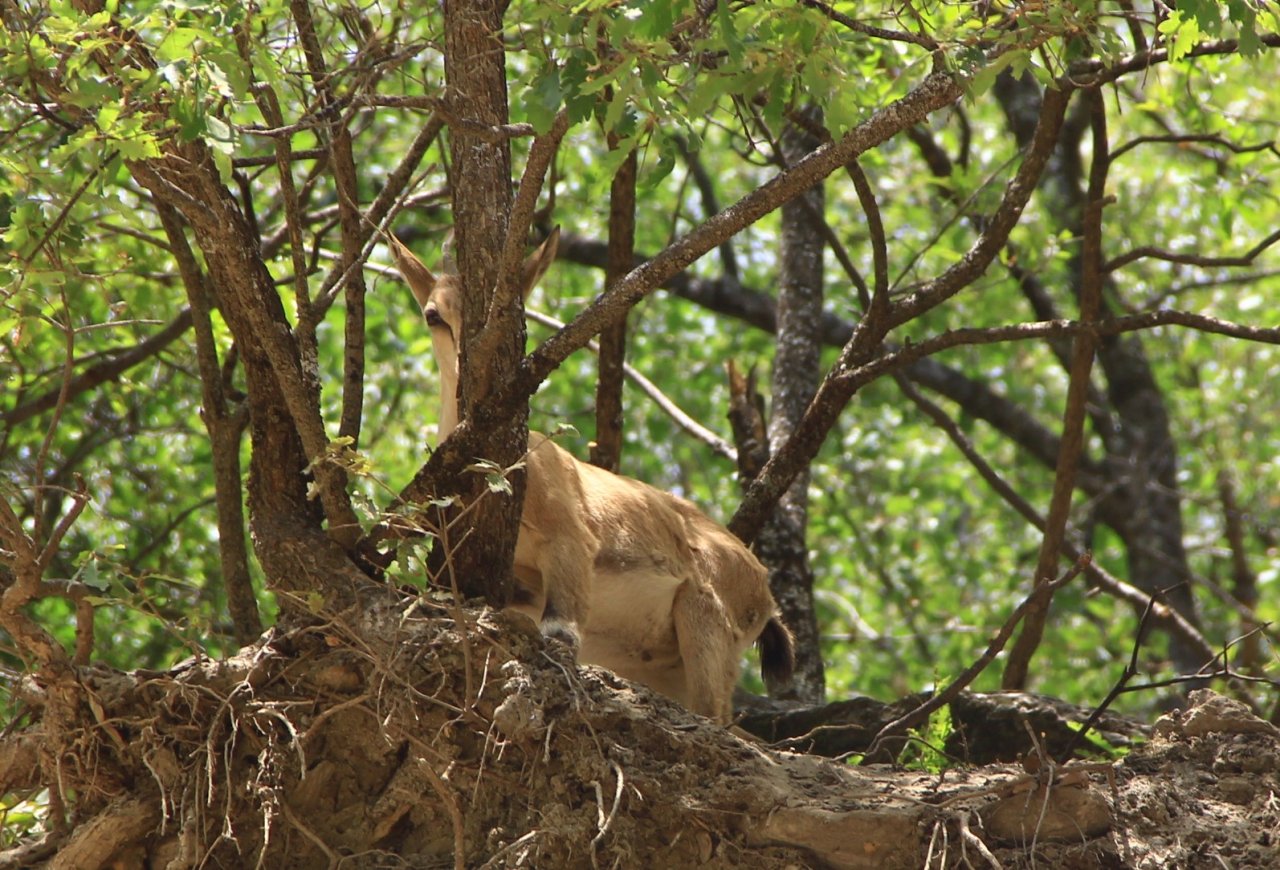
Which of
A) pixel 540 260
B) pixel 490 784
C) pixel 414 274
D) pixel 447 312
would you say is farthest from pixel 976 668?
pixel 414 274

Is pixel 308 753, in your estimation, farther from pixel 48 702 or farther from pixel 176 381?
pixel 176 381

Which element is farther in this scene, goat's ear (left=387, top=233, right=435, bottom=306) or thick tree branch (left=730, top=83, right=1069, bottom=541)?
goat's ear (left=387, top=233, right=435, bottom=306)

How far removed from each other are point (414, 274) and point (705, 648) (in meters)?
2.23

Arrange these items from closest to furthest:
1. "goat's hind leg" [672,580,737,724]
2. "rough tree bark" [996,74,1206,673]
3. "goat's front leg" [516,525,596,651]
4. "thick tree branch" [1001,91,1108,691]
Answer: "goat's front leg" [516,525,596,651] < "goat's hind leg" [672,580,737,724] < "thick tree branch" [1001,91,1108,691] < "rough tree bark" [996,74,1206,673]

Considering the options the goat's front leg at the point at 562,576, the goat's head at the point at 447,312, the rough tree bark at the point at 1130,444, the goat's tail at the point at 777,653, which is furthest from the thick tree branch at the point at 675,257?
the rough tree bark at the point at 1130,444

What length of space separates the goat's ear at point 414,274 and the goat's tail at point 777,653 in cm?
240

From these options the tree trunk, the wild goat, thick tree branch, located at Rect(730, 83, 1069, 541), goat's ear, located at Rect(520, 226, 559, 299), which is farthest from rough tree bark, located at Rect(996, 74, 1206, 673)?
the tree trunk

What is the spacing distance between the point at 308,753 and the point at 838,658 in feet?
32.7

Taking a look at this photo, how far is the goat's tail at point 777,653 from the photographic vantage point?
23.5 ft

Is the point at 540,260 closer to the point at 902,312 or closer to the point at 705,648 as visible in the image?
the point at 902,312

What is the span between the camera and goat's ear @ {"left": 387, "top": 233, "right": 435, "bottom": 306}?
6551 mm

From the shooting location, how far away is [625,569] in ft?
21.2

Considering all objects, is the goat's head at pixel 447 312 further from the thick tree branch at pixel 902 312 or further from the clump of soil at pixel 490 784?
the clump of soil at pixel 490 784

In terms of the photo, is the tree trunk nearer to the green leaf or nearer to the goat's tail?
the green leaf
